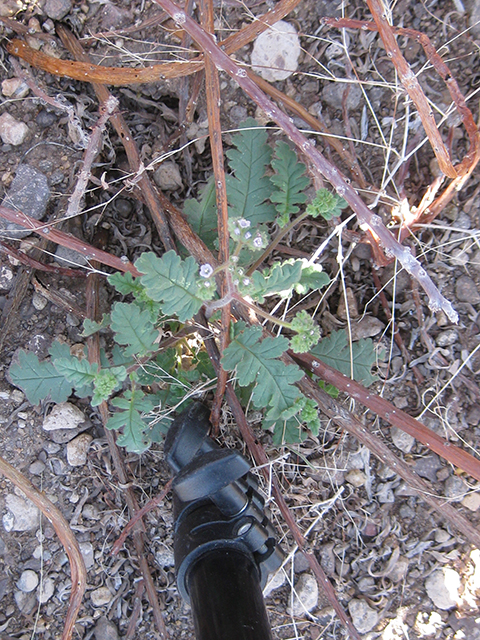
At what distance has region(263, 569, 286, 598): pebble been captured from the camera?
217cm

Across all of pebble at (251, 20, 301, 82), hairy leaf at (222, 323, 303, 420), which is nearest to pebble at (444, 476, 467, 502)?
hairy leaf at (222, 323, 303, 420)

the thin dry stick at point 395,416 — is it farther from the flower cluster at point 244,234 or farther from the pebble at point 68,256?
the pebble at point 68,256

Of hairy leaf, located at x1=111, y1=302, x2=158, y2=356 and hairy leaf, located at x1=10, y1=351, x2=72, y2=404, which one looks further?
hairy leaf, located at x1=10, y1=351, x2=72, y2=404

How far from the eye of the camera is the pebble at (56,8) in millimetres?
2146

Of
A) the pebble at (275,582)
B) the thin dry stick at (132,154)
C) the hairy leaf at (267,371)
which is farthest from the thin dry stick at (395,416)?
the pebble at (275,582)

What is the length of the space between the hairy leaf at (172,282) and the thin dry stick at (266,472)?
0.39m

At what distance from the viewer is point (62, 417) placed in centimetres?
215

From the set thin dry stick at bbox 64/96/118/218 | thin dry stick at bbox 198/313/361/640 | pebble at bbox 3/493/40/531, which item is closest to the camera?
thin dry stick at bbox 64/96/118/218

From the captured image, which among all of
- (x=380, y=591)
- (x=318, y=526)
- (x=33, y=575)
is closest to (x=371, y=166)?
(x=318, y=526)

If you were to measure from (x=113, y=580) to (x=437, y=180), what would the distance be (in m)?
2.01

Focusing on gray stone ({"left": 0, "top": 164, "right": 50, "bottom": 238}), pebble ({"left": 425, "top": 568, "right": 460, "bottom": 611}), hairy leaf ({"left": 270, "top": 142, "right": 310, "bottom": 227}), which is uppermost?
gray stone ({"left": 0, "top": 164, "right": 50, "bottom": 238})

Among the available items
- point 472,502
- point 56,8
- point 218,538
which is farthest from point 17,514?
point 56,8

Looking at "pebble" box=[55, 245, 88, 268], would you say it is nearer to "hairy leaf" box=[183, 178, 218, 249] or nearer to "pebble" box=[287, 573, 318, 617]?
"hairy leaf" box=[183, 178, 218, 249]

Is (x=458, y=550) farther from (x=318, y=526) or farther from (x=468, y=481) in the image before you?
(x=318, y=526)
